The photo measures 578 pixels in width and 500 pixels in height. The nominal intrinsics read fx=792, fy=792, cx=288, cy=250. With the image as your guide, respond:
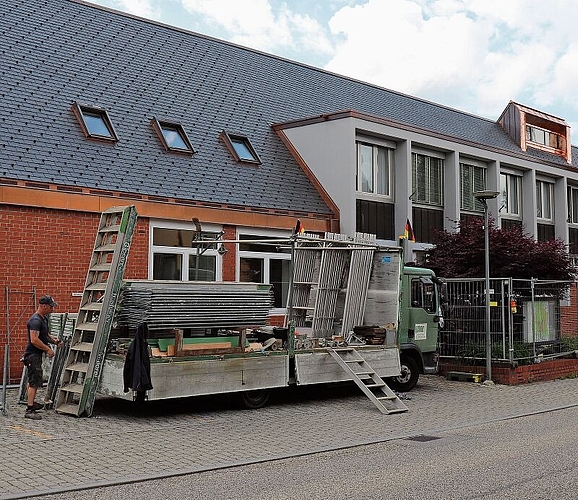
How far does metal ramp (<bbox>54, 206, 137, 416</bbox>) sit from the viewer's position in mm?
11492

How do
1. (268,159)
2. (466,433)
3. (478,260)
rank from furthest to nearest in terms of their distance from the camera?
(268,159)
(478,260)
(466,433)

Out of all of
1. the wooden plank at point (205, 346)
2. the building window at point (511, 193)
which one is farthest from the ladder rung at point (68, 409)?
the building window at point (511, 193)

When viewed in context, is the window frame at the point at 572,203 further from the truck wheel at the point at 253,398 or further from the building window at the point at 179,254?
the truck wheel at the point at 253,398

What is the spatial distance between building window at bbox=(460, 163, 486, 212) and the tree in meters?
4.82

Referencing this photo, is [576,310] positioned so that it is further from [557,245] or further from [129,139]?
[129,139]

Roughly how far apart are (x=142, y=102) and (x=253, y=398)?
930 centimetres

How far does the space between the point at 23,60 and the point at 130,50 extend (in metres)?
3.87

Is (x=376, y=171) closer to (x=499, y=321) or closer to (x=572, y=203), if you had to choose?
(x=499, y=321)

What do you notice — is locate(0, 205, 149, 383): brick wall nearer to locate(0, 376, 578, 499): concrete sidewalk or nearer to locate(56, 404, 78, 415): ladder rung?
locate(0, 376, 578, 499): concrete sidewalk

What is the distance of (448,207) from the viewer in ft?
78.6

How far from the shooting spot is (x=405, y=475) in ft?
26.2

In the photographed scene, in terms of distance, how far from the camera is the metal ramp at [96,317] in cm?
1149

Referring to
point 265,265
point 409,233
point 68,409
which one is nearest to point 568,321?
point 409,233

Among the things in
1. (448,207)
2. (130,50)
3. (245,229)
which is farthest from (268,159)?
(448,207)
